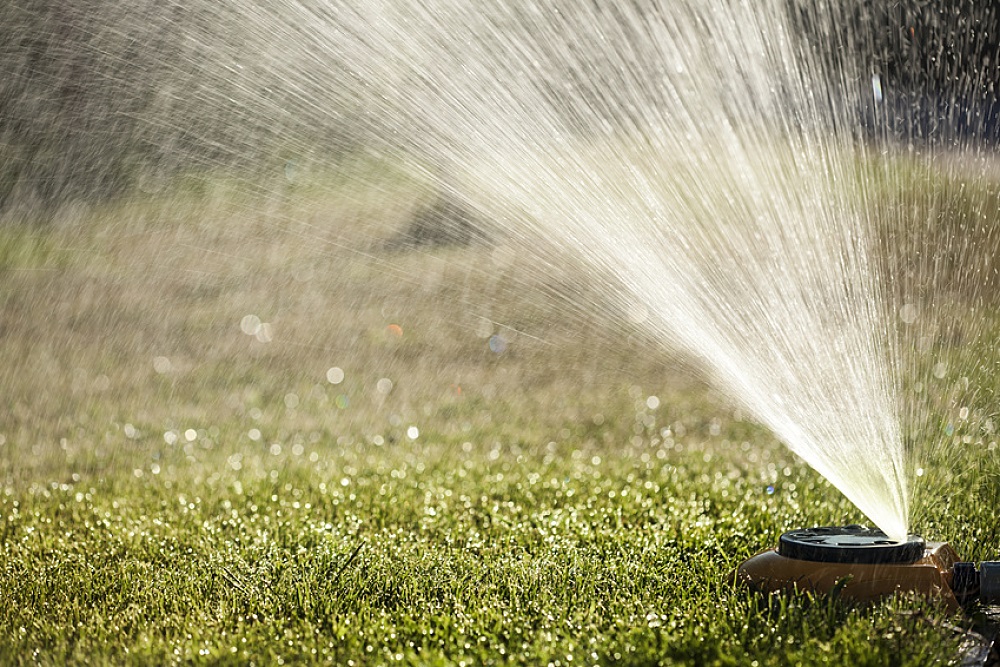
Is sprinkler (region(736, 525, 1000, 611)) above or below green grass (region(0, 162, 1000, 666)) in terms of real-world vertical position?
above

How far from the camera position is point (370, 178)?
16.1 meters

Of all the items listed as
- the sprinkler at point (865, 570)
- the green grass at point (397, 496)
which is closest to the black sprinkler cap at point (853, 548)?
the sprinkler at point (865, 570)

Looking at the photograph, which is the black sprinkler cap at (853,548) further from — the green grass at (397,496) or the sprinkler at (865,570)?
the green grass at (397,496)

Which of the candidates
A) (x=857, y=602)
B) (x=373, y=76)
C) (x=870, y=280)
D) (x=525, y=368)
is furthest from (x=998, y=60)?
(x=857, y=602)

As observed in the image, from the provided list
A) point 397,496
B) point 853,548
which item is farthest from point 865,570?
point 397,496

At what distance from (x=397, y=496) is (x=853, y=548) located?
2.32 m

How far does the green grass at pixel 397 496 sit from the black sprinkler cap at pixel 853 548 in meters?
0.13

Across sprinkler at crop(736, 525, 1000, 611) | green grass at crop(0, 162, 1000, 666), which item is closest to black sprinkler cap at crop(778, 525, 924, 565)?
sprinkler at crop(736, 525, 1000, 611)

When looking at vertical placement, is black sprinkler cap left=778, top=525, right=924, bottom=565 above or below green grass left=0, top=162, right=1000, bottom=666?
above

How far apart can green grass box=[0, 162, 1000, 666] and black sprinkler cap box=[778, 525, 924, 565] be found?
0.13 metres

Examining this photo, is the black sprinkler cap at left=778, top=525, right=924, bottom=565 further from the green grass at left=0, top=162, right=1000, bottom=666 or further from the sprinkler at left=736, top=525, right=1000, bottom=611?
the green grass at left=0, top=162, right=1000, bottom=666

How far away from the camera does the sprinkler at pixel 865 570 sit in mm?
3088

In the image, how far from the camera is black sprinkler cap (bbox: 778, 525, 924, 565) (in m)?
Result: 3.10

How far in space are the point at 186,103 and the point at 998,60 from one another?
33.9 ft
